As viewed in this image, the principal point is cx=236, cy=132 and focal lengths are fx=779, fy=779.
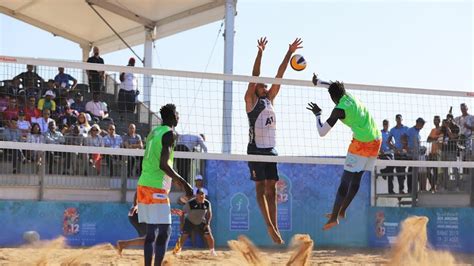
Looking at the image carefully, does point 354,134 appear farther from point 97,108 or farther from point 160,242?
point 97,108

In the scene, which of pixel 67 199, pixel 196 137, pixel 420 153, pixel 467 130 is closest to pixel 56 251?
pixel 67 199

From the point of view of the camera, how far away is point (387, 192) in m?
17.7

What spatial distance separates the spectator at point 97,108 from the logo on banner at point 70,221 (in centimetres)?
228

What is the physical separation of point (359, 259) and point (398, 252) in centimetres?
364

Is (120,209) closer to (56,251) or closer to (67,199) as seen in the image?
(67,199)

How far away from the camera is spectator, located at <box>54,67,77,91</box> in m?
14.2

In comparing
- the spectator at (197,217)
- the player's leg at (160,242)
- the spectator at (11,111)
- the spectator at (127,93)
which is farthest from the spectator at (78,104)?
A: the player's leg at (160,242)

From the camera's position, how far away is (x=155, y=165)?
8.05 meters

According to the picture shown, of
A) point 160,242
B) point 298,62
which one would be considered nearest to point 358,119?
point 298,62

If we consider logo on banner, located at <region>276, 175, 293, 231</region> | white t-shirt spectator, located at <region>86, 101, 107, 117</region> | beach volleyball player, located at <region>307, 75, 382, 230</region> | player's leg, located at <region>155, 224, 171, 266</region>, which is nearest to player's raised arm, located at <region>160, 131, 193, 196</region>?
player's leg, located at <region>155, 224, 171, 266</region>

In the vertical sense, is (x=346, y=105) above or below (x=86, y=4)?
below

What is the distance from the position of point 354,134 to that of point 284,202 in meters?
7.94

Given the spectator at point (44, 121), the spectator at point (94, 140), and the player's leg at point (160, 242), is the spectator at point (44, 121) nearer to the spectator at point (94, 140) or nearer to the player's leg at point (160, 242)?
the spectator at point (94, 140)

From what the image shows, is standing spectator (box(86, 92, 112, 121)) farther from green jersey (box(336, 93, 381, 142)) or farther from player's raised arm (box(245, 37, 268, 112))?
green jersey (box(336, 93, 381, 142))
